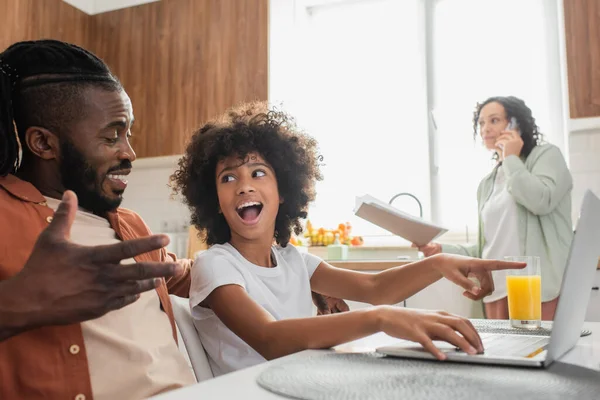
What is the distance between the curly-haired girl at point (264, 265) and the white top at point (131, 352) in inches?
3.7

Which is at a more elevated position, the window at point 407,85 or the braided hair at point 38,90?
the window at point 407,85

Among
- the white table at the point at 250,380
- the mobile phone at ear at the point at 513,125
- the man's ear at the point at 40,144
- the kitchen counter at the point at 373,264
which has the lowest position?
the white table at the point at 250,380

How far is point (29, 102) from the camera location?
1.06 meters

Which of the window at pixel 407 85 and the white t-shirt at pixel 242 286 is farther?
the window at pixel 407 85

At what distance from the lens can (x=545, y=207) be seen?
90.7 inches

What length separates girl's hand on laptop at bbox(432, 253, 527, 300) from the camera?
1.12 m

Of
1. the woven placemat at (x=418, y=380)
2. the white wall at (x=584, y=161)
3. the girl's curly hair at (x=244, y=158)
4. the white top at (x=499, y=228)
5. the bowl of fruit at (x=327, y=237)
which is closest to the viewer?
the woven placemat at (x=418, y=380)

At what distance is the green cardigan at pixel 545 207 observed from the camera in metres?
2.27

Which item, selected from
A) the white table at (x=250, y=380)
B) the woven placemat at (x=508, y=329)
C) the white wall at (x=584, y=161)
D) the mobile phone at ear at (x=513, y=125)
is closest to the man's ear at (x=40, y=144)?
the white table at (x=250, y=380)

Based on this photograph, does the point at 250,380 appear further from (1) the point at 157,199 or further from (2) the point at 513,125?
(1) the point at 157,199

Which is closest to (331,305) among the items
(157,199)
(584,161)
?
(584,161)

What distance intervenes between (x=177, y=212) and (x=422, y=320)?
3.26 metres

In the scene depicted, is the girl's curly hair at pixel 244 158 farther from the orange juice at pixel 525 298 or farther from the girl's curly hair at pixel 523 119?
the girl's curly hair at pixel 523 119

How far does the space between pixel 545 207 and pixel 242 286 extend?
5.38 ft
